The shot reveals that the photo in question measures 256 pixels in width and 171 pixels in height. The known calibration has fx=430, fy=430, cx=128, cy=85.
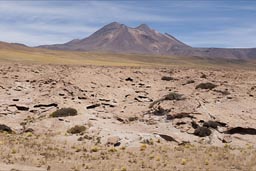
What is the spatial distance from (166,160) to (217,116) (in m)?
10.8

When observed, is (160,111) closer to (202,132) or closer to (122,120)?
(122,120)

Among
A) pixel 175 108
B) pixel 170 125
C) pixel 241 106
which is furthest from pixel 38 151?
pixel 241 106

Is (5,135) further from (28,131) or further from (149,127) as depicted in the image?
(149,127)

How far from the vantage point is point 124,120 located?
29.9m

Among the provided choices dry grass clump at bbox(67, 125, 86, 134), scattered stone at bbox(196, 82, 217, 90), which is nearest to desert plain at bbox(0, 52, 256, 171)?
dry grass clump at bbox(67, 125, 86, 134)

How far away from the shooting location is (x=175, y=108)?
30188mm

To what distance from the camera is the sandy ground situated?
65.2ft

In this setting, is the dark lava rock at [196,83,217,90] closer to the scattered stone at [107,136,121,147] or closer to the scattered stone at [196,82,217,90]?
the scattered stone at [196,82,217,90]

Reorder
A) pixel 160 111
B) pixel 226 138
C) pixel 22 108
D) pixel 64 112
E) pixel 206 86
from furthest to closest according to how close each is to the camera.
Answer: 1. pixel 206 86
2. pixel 22 108
3. pixel 160 111
4. pixel 64 112
5. pixel 226 138

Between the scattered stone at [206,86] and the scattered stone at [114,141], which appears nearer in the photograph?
the scattered stone at [114,141]

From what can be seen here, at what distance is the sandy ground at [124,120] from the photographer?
19.9 meters

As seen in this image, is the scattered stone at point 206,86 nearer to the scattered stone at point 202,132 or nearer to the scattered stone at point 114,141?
Answer: the scattered stone at point 202,132

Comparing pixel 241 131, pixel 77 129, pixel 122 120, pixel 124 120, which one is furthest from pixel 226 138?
pixel 77 129

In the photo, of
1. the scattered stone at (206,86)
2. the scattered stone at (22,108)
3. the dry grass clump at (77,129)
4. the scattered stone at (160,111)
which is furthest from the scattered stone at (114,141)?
the scattered stone at (206,86)
